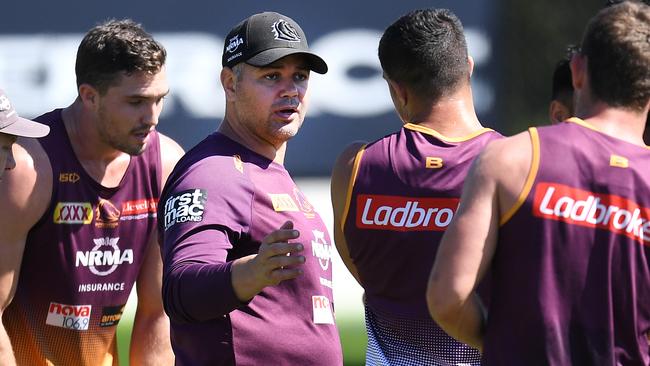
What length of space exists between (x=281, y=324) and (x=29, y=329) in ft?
4.33

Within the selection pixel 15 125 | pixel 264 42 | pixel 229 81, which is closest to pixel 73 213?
pixel 15 125

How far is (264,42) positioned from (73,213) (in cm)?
111

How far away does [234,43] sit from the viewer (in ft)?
11.6

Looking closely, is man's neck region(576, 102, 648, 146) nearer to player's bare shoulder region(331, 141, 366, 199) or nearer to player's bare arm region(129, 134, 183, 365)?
player's bare shoulder region(331, 141, 366, 199)

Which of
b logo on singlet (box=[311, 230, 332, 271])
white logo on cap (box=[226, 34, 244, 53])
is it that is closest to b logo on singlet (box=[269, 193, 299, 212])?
b logo on singlet (box=[311, 230, 332, 271])

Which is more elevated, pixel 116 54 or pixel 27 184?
pixel 116 54

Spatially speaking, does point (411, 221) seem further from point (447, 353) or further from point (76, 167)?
point (76, 167)

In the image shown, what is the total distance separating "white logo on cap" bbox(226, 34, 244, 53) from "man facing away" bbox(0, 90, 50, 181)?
2.51ft

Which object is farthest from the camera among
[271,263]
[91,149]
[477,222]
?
[91,149]

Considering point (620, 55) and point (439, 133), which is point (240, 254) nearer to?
point (439, 133)

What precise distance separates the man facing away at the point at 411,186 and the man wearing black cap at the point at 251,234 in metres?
0.15

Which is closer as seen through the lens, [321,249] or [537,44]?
[321,249]

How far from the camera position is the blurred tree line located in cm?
999

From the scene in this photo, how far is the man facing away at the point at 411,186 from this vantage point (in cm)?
337
